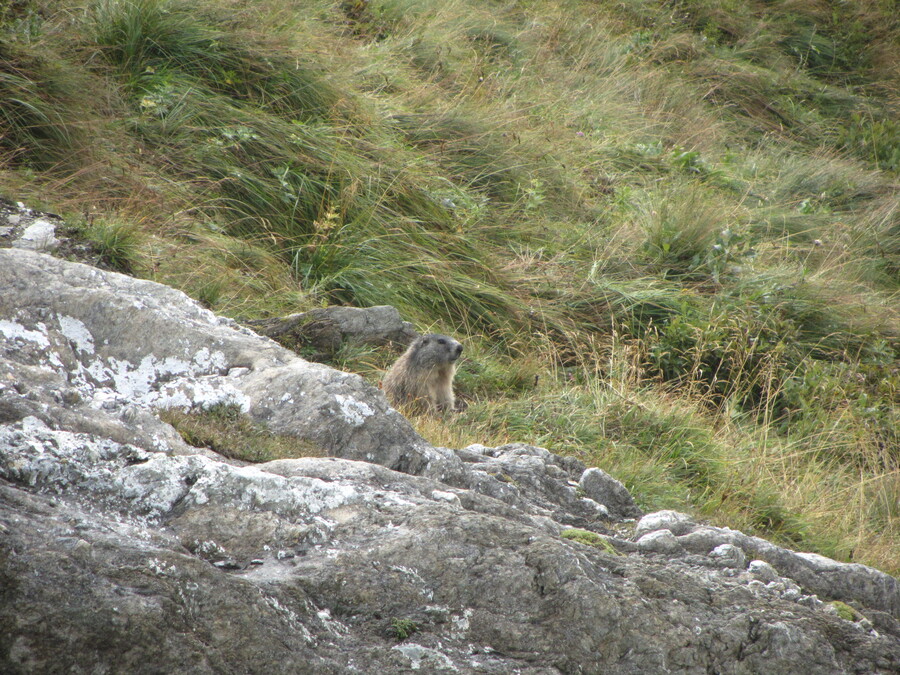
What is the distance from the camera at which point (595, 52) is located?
12.1m

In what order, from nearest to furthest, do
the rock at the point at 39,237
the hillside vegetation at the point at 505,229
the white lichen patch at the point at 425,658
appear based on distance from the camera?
the white lichen patch at the point at 425,658
the rock at the point at 39,237
the hillside vegetation at the point at 505,229

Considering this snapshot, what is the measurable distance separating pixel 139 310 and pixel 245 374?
441 mm

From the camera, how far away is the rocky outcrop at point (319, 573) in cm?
138

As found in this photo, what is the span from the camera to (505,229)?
26.0 feet

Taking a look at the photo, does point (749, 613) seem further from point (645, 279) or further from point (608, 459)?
point (645, 279)

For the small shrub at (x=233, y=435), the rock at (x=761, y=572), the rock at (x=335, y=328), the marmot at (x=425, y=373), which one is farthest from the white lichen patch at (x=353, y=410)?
the marmot at (x=425, y=373)

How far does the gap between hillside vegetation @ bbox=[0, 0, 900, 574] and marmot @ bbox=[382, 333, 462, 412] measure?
0.31 m

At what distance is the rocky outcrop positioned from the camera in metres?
1.38

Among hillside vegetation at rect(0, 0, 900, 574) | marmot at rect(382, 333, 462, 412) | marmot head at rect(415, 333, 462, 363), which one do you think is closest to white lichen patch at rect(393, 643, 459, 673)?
hillside vegetation at rect(0, 0, 900, 574)

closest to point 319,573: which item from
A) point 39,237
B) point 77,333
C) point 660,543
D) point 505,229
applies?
point 660,543

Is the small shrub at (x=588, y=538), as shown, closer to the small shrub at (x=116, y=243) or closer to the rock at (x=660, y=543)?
the rock at (x=660, y=543)

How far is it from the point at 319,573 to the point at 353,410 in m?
1.18

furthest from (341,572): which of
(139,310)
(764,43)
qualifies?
(764,43)

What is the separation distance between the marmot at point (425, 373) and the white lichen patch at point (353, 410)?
8.85ft
